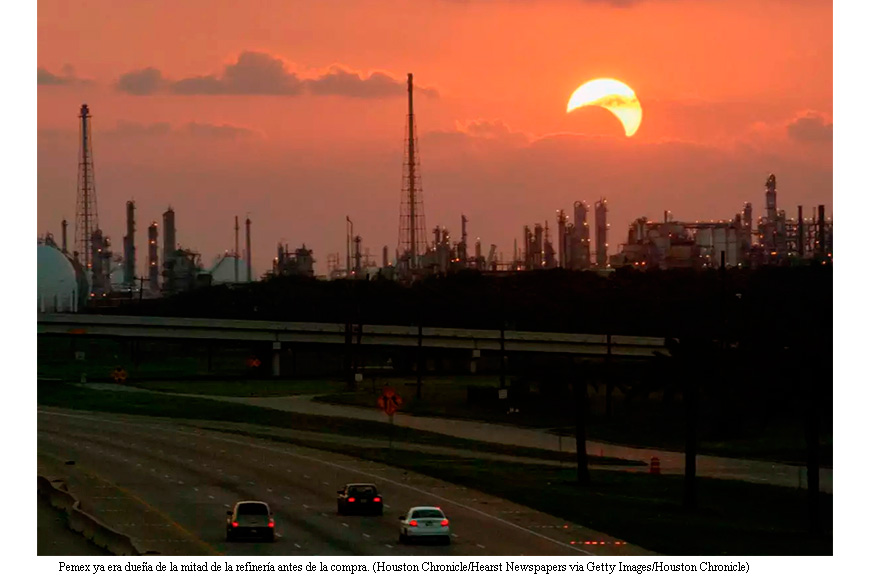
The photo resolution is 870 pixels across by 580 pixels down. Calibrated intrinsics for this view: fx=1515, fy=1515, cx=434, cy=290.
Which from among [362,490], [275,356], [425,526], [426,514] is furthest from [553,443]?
[275,356]

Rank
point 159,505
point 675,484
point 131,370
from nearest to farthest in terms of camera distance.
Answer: point 159,505 < point 675,484 < point 131,370

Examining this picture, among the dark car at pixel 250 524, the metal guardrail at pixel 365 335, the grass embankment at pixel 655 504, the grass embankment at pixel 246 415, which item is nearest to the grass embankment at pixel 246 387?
the grass embankment at pixel 246 415

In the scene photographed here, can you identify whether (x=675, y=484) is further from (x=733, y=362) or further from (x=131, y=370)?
(x=131, y=370)

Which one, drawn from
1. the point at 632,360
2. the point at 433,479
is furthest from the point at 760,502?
the point at 632,360

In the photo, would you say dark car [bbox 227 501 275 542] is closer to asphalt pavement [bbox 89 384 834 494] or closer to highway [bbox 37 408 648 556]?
highway [bbox 37 408 648 556]

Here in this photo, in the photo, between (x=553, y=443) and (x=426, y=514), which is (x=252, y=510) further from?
(x=553, y=443)

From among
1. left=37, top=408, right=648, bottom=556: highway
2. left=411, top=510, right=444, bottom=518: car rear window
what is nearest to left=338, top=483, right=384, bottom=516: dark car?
left=37, top=408, right=648, bottom=556: highway
